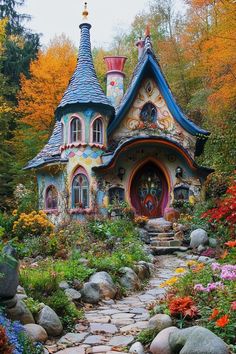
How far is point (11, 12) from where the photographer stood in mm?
28000

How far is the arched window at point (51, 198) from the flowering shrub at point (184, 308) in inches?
460

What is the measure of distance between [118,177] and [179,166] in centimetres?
229

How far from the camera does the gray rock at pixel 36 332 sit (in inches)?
192

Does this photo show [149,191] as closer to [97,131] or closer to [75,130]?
[97,131]

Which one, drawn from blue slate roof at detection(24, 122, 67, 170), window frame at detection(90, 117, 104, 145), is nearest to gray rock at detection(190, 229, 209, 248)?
window frame at detection(90, 117, 104, 145)

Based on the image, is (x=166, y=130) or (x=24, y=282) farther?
(x=166, y=130)

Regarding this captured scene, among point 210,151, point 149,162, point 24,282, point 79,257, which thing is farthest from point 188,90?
point 24,282

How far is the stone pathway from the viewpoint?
4977 millimetres

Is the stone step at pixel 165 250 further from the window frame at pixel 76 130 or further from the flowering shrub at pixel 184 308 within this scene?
the flowering shrub at pixel 184 308

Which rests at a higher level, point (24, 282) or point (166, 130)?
point (166, 130)

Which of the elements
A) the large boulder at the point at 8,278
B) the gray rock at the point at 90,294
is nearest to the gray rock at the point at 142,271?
the gray rock at the point at 90,294

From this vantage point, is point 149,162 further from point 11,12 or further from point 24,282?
point 11,12

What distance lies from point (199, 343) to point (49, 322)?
208cm

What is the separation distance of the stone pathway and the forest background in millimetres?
9537
